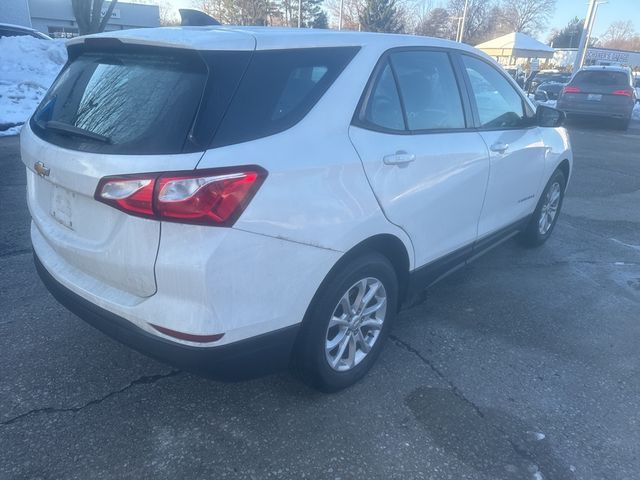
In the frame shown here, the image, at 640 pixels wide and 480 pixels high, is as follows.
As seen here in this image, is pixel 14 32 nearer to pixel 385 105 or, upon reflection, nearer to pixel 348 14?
pixel 385 105

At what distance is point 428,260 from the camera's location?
124 inches

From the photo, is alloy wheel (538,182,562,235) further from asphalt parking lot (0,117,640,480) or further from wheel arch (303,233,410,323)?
wheel arch (303,233,410,323)

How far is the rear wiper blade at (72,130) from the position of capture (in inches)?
84.4

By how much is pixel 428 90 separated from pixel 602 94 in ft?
43.8

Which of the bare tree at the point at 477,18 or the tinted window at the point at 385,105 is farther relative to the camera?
the bare tree at the point at 477,18

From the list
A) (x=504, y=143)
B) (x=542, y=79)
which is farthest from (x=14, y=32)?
(x=542, y=79)

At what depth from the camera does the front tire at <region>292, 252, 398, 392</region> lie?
2410mm

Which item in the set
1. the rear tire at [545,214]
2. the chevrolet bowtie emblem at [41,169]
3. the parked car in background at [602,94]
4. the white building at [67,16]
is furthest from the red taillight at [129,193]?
the white building at [67,16]

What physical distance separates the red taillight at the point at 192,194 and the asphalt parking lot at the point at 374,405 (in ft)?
3.66

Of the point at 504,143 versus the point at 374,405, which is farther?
the point at 504,143

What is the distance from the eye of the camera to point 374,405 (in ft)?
8.80

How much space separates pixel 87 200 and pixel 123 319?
0.53m

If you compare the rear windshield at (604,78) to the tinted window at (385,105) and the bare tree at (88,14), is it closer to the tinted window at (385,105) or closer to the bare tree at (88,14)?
the tinted window at (385,105)

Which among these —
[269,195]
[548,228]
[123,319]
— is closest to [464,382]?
[269,195]
